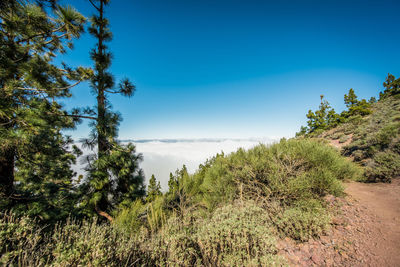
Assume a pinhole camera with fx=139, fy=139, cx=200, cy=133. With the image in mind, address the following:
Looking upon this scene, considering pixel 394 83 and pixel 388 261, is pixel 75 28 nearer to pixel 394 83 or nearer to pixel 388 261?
pixel 388 261

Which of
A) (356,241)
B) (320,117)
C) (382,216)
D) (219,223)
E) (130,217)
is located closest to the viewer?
(219,223)

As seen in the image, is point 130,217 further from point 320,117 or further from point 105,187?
point 320,117

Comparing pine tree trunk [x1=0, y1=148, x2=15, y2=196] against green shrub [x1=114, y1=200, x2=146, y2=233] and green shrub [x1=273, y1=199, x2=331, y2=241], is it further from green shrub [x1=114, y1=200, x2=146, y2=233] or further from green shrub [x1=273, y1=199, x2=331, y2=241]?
green shrub [x1=273, y1=199, x2=331, y2=241]

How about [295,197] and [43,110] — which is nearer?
[43,110]

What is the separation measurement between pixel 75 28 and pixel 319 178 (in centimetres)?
586

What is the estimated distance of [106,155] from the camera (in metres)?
3.11

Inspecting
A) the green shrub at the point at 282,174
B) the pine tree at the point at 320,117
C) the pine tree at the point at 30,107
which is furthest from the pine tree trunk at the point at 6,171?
the pine tree at the point at 320,117

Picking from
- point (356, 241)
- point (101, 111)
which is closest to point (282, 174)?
point (356, 241)

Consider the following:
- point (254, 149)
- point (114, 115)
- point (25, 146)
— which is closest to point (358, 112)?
point (254, 149)

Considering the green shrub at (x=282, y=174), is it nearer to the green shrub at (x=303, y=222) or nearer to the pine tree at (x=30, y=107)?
the green shrub at (x=303, y=222)

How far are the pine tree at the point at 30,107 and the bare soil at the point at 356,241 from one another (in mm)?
4319

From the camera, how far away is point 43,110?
2744mm

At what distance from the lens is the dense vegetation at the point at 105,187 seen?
1680 mm

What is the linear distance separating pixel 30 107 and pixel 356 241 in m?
6.02
